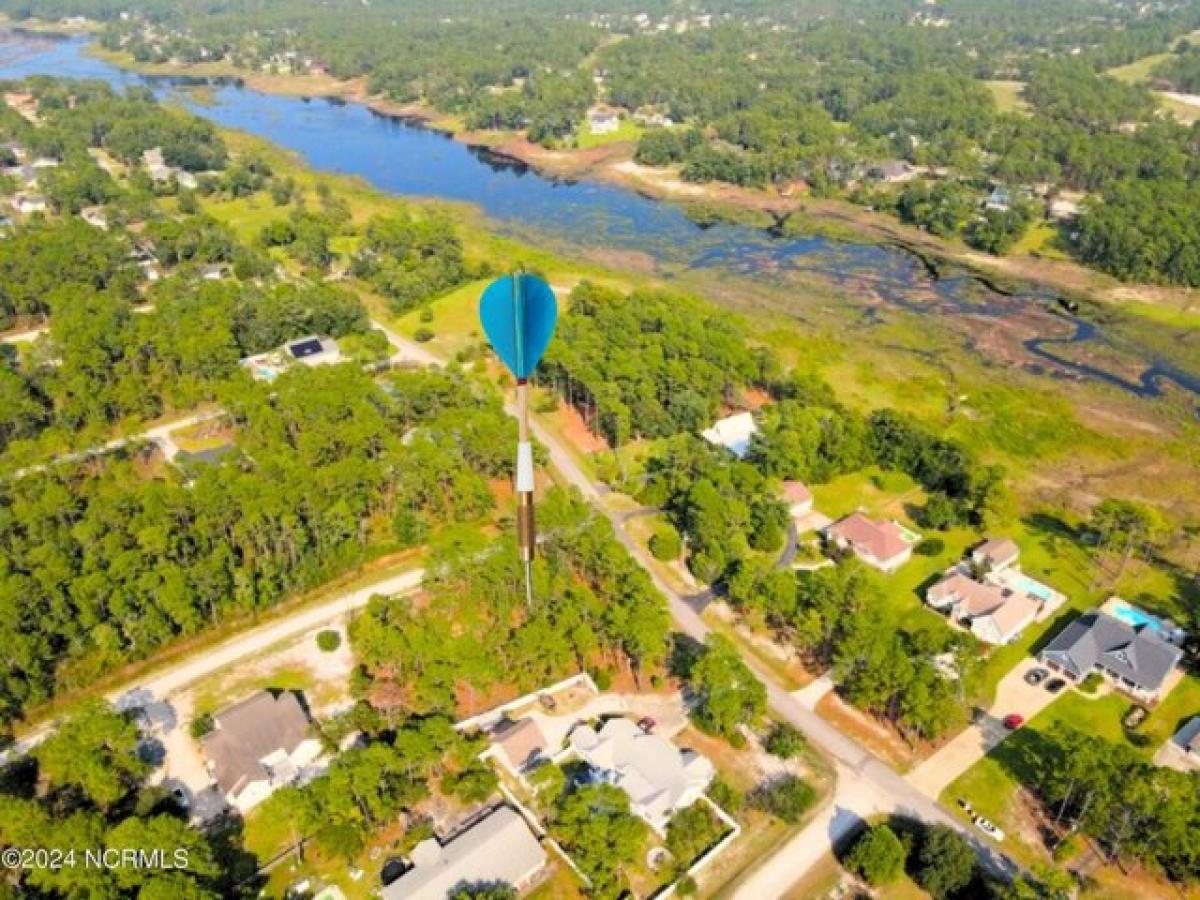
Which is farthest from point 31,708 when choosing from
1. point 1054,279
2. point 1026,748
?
point 1054,279

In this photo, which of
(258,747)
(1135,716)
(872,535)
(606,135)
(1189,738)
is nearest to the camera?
(258,747)

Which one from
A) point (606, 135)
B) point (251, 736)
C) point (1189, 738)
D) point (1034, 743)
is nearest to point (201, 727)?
point (251, 736)

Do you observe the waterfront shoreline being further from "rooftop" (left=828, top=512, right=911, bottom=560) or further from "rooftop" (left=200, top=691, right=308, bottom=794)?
"rooftop" (left=200, top=691, right=308, bottom=794)

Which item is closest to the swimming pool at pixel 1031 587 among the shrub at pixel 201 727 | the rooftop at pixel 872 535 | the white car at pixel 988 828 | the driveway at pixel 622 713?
the rooftop at pixel 872 535

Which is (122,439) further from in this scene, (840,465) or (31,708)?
(840,465)

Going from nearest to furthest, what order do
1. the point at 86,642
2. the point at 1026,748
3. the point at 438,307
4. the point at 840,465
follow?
the point at 1026,748 → the point at 86,642 → the point at 840,465 → the point at 438,307

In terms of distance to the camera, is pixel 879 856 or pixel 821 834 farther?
pixel 821 834

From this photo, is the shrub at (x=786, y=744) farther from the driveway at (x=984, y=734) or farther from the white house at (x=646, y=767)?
the driveway at (x=984, y=734)

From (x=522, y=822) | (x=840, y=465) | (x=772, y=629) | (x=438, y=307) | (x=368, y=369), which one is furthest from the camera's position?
(x=438, y=307)

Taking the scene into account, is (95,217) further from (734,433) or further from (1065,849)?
(1065,849)
